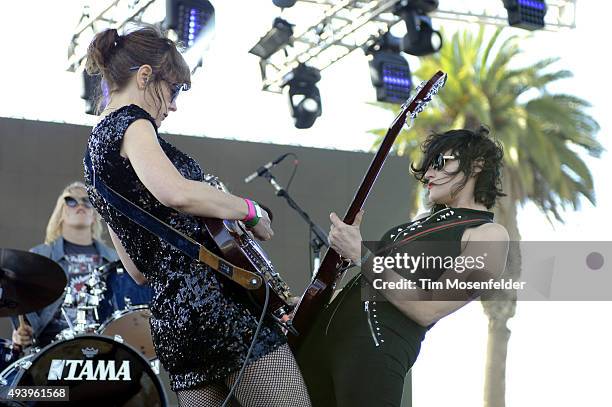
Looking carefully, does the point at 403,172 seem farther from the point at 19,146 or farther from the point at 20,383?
the point at 20,383

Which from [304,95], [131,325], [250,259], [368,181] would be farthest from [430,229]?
[304,95]

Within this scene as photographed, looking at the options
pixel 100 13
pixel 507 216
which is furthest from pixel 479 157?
pixel 507 216

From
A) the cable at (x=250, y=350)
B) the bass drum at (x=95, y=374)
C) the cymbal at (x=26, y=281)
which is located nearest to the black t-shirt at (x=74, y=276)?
the cymbal at (x=26, y=281)

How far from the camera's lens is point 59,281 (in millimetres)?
5246

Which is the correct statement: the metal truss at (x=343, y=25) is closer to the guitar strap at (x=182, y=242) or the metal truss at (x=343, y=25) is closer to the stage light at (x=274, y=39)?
the stage light at (x=274, y=39)

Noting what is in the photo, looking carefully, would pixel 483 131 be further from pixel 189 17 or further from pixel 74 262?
pixel 189 17

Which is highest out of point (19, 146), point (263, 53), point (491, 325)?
point (263, 53)

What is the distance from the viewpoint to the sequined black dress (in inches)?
95.7

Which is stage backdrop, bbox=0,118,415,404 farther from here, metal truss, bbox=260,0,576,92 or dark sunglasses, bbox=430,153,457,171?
dark sunglasses, bbox=430,153,457,171

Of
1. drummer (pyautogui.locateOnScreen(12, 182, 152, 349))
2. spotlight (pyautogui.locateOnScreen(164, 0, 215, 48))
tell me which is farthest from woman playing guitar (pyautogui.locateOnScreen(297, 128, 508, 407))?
spotlight (pyautogui.locateOnScreen(164, 0, 215, 48))

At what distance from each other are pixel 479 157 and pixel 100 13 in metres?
7.72

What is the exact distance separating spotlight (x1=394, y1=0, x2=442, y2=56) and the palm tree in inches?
308

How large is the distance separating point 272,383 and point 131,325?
3.85 meters

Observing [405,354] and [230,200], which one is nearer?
[230,200]
